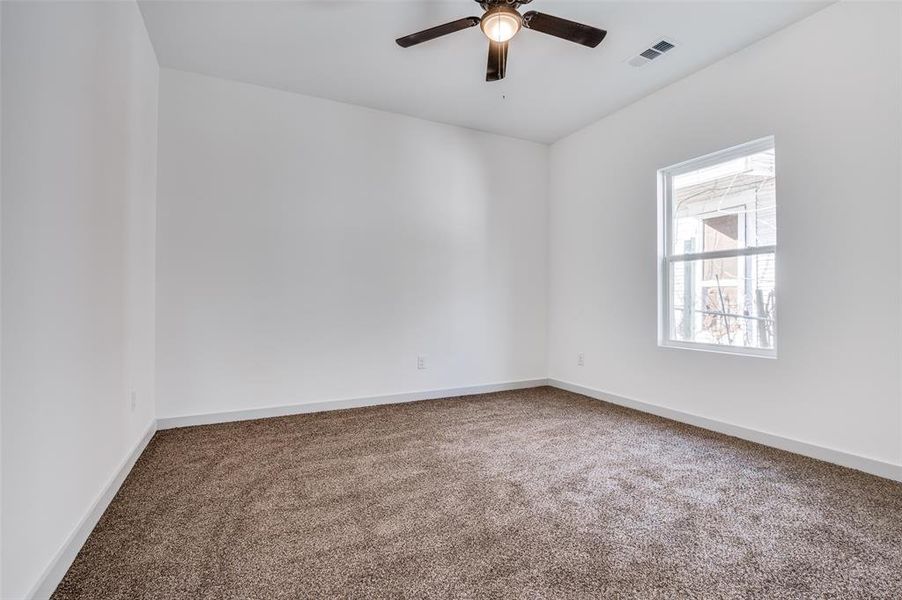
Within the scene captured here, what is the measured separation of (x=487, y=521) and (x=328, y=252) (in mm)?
2547

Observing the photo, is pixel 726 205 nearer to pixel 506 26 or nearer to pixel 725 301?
pixel 725 301

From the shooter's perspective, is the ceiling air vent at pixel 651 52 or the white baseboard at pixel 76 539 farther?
the ceiling air vent at pixel 651 52

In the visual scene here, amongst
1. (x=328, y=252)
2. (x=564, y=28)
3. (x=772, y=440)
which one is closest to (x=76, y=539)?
(x=328, y=252)

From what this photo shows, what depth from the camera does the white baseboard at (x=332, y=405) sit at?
3086 millimetres

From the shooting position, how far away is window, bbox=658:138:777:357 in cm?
282

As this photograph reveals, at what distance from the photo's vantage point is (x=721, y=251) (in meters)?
3.09

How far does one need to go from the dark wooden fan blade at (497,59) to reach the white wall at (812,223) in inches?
70.4

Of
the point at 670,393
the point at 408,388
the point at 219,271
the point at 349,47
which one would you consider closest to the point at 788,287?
the point at 670,393

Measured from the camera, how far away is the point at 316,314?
3.49 meters

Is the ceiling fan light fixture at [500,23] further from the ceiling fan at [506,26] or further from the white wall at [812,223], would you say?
the white wall at [812,223]

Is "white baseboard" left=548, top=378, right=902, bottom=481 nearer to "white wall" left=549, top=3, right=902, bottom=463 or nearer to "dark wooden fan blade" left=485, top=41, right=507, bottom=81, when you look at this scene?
"white wall" left=549, top=3, right=902, bottom=463

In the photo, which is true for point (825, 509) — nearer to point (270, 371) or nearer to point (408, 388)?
point (408, 388)

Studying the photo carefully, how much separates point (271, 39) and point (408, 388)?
291 cm

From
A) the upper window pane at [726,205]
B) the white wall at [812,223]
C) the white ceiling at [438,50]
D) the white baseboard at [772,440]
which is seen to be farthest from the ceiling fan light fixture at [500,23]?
the white baseboard at [772,440]
